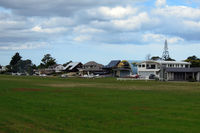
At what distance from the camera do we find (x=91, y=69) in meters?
160

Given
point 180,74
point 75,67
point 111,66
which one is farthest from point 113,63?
point 180,74

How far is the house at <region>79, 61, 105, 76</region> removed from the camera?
158 meters

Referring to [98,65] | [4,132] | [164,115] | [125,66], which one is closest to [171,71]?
[125,66]

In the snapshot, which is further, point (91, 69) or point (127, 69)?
point (91, 69)

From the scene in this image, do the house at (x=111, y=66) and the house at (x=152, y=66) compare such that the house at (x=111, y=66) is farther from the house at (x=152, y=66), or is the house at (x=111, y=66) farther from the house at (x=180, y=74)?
the house at (x=180, y=74)

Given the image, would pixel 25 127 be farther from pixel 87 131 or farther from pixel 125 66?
pixel 125 66

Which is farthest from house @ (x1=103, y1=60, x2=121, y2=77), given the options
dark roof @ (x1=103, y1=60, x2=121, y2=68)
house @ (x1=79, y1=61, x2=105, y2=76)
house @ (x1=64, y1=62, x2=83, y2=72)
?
house @ (x1=64, y1=62, x2=83, y2=72)

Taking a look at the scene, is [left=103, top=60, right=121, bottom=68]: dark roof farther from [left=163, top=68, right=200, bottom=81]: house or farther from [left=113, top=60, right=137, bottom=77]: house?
[left=163, top=68, right=200, bottom=81]: house

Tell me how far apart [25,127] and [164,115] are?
26.5ft

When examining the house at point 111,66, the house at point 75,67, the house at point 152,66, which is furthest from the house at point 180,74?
the house at point 75,67

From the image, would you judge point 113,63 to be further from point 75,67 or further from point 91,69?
point 75,67

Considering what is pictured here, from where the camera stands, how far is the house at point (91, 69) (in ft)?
520

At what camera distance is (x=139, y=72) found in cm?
11425

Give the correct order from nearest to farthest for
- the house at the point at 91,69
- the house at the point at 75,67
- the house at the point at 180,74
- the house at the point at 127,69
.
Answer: the house at the point at 180,74 → the house at the point at 127,69 → the house at the point at 91,69 → the house at the point at 75,67
